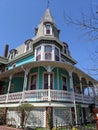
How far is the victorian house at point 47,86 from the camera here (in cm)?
1223

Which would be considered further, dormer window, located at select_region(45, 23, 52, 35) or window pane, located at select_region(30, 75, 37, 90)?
dormer window, located at select_region(45, 23, 52, 35)

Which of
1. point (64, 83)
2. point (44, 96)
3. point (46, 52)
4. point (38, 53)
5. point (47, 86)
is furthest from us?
point (38, 53)

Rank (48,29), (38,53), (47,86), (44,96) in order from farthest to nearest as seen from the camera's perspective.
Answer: (48,29) < (38,53) < (47,86) < (44,96)

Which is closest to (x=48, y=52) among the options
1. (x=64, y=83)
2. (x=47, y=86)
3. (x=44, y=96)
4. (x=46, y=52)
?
(x=46, y=52)

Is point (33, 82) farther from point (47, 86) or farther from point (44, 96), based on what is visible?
point (44, 96)

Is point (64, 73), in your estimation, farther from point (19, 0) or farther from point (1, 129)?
point (19, 0)

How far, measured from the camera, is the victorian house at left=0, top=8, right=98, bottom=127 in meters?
12.2

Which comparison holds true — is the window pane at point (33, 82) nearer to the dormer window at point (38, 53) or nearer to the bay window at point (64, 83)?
the dormer window at point (38, 53)

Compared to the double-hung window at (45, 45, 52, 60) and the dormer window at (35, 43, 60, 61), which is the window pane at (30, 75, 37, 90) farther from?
the double-hung window at (45, 45, 52, 60)

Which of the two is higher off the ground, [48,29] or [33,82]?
[48,29]

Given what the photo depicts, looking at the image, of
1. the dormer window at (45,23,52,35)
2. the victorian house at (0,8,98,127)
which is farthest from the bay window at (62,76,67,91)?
the dormer window at (45,23,52,35)

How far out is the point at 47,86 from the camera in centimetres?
1512

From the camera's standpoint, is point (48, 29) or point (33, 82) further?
point (48, 29)

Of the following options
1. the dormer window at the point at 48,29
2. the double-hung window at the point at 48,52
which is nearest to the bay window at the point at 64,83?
the double-hung window at the point at 48,52
